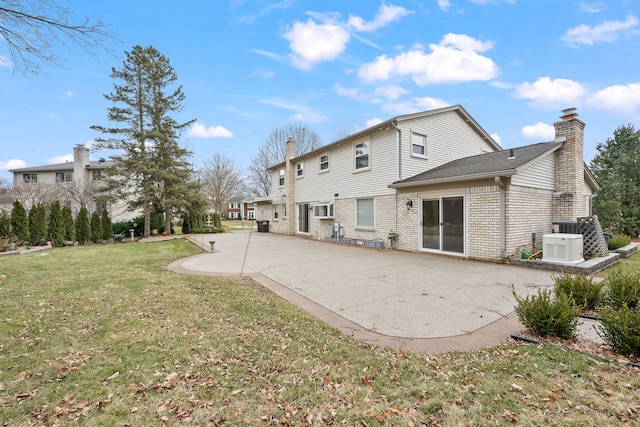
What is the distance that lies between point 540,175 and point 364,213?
21.9 feet

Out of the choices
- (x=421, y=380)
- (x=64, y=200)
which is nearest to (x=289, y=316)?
(x=421, y=380)

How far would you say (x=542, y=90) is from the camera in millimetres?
14539

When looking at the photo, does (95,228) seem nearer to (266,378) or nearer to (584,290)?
(266,378)

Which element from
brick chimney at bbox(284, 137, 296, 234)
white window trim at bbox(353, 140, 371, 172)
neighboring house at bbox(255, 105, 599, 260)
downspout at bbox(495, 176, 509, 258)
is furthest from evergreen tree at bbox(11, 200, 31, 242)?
downspout at bbox(495, 176, 509, 258)

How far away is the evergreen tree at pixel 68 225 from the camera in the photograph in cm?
1445

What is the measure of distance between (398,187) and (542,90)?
399 inches

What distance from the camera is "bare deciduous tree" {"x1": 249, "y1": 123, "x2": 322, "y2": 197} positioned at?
33.4 meters

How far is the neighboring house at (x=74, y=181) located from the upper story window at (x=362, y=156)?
66.8 ft

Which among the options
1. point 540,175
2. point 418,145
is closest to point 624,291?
point 540,175

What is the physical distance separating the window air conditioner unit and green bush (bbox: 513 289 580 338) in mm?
5367

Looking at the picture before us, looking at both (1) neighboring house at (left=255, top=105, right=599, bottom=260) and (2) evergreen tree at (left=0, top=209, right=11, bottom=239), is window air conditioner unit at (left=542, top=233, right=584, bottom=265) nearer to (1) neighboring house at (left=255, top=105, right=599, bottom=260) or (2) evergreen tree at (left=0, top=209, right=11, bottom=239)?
(1) neighboring house at (left=255, top=105, right=599, bottom=260)

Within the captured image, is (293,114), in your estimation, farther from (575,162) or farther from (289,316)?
(289,316)

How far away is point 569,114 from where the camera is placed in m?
9.69

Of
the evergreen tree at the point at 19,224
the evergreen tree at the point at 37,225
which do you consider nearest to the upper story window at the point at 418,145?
the evergreen tree at the point at 37,225
